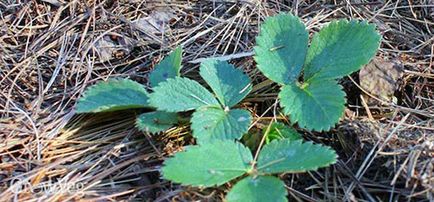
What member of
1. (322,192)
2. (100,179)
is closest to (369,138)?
(322,192)

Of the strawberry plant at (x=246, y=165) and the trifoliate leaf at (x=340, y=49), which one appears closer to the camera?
the strawberry plant at (x=246, y=165)

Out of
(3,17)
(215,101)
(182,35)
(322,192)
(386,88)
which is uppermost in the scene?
(3,17)

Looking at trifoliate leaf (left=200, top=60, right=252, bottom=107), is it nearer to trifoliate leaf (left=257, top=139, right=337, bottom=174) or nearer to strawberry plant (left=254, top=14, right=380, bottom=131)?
strawberry plant (left=254, top=14, right=380, bottom=131)

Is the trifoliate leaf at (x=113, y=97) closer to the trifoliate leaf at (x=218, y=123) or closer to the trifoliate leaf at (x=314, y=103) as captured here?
the trifoliate leaf at (x=218, y=123)

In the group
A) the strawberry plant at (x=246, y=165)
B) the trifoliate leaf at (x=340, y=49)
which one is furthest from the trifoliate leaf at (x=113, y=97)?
the trifoliate leaf at (x=340, y=49)

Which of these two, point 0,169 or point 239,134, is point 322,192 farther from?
point 0,169

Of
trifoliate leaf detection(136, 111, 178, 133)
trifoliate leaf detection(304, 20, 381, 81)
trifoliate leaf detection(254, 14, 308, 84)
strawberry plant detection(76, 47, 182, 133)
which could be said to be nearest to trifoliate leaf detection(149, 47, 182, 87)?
strawberry plant detection(76, 47, 182, 133)
